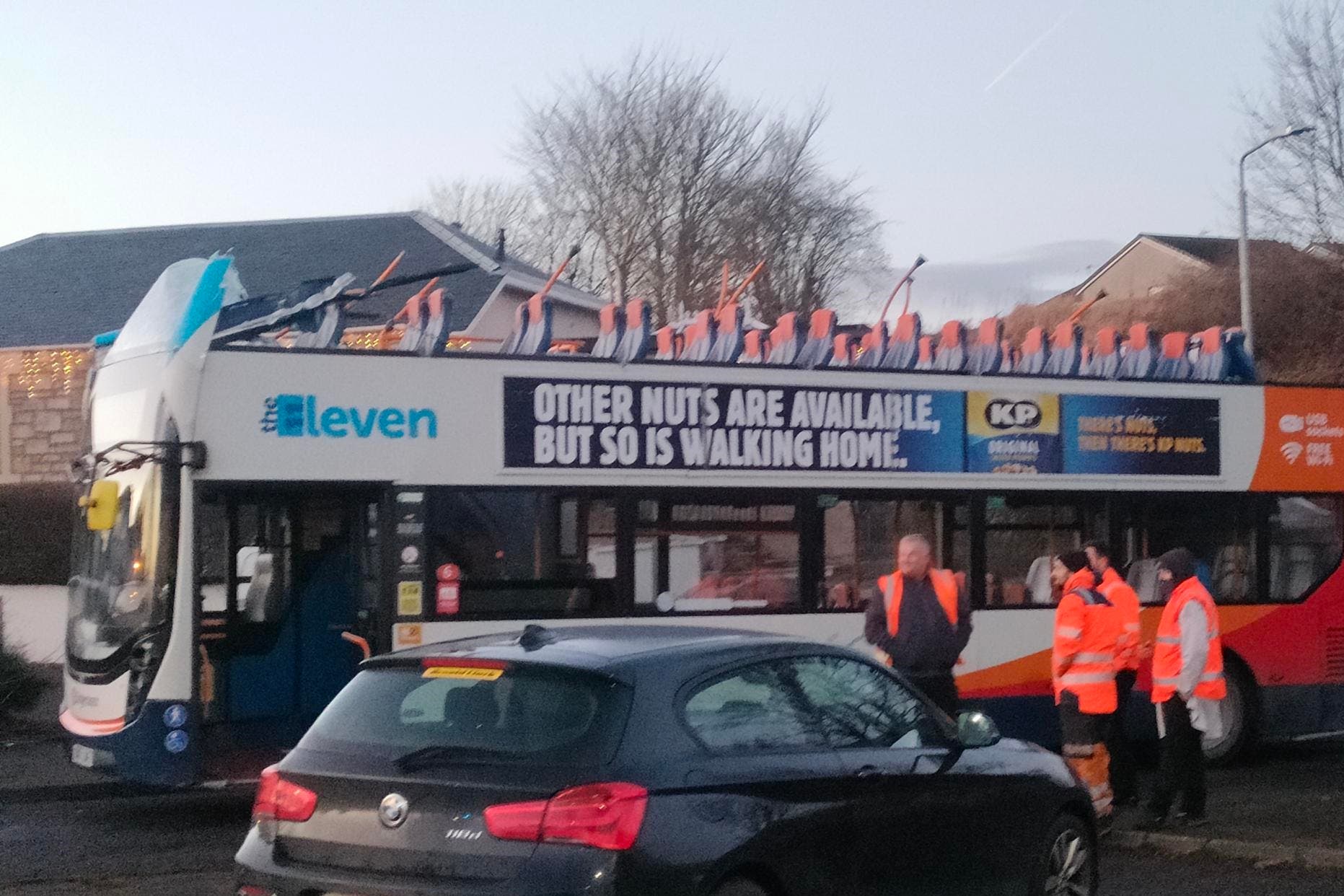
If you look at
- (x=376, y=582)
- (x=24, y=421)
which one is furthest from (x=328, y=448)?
(x=24, y=421)

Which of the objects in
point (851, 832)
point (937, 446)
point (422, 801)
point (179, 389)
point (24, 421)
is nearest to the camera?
point (422, 801)

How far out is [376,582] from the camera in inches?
431

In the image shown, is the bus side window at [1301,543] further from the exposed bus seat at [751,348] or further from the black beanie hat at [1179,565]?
the exposed bus seat at [751,348]


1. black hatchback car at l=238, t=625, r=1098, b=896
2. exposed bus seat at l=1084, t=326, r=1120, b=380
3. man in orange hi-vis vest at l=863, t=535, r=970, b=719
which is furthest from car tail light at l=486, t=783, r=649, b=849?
exposed bus seat at l=1084, t=326, r=1120, b=380

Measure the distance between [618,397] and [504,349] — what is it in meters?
0.89

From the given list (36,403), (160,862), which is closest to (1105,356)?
(160,862)

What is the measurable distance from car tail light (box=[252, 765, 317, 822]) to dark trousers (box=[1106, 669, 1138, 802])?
6951 millimetres

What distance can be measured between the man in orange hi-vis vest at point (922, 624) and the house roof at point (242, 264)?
19203 mm

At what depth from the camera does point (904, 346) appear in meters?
12.8

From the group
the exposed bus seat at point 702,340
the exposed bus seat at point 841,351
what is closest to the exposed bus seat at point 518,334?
the exposed bus seat at point 702,340

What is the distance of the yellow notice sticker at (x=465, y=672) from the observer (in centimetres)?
552

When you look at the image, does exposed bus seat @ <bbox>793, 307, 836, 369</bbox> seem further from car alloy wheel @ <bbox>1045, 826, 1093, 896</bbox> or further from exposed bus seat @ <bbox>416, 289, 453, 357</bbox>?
car alloy wheel @ <bbox>1045, 826, 1093, 896</bbox>

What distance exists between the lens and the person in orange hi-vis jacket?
10.4 m

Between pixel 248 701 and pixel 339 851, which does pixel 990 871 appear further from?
pixel 248 701
